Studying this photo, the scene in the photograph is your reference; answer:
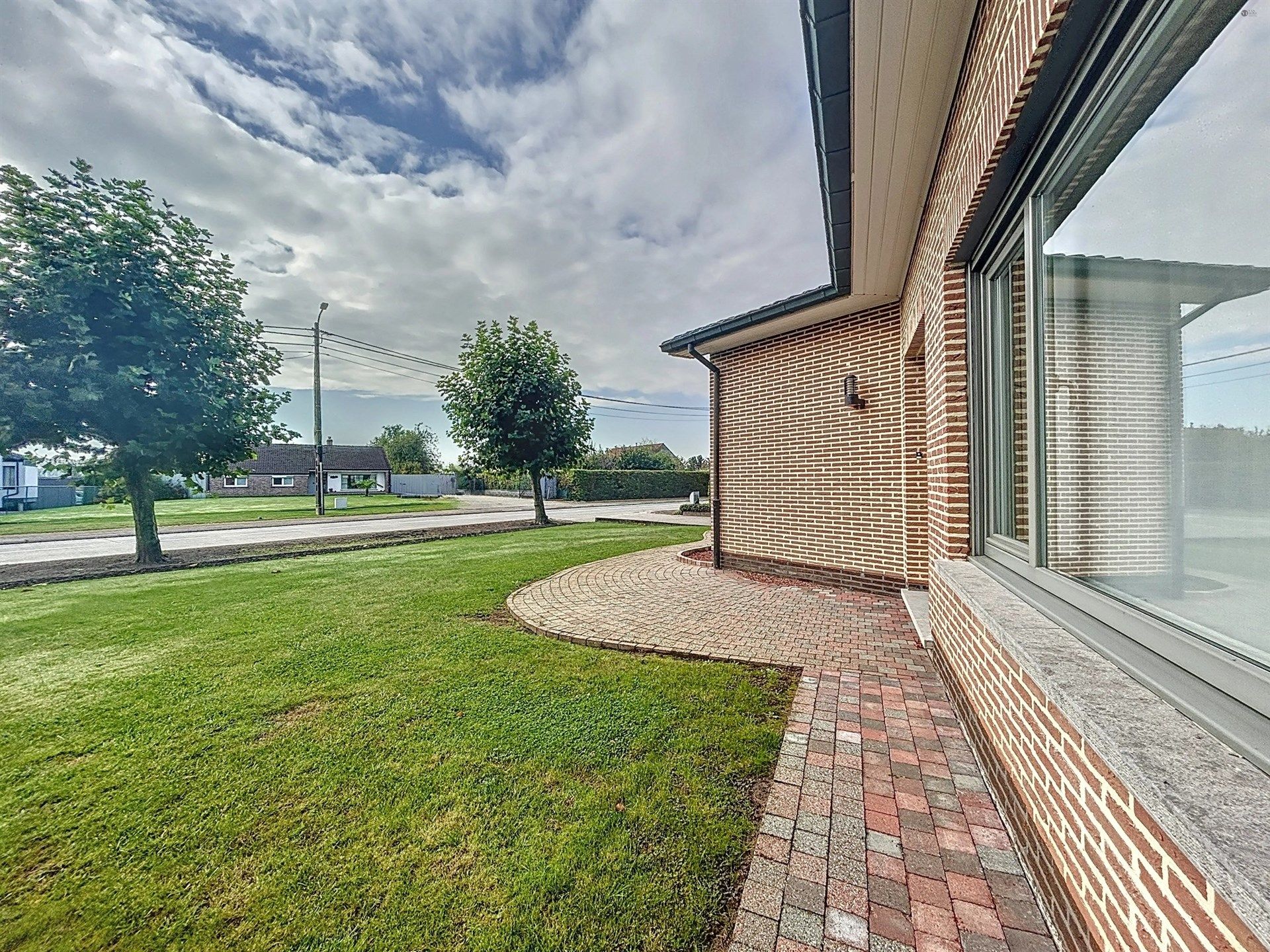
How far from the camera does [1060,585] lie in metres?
1.80

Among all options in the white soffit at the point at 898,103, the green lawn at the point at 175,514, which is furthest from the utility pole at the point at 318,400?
the white soffit at the point at 898,103

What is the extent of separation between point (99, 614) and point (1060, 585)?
8222mm

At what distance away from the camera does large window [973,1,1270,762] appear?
103cm

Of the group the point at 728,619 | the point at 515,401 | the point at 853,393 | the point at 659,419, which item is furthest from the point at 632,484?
the point at 728,619

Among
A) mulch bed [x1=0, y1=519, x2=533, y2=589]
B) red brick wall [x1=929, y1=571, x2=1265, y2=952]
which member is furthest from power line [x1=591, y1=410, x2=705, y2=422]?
red brick wall [x1=929, y1=571, x2=1265, y2=952]

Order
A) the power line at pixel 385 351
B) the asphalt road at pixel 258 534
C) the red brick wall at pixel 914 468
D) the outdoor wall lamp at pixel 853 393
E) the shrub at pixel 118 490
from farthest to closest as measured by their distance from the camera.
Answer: the power line at pixel 385 351 < the asphalt road at pixel 258 534 < the shrub at pixel 118 490 < the outdoor wall lamp at pixel 853 393 < the red brick wall at pixel 914 468

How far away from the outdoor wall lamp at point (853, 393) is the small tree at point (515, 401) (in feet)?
31.6

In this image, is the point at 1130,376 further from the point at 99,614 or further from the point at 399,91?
the point at 399,91

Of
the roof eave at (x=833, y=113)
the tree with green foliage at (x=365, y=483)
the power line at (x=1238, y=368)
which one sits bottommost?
the tree with green foliage at (x=365, y=483)

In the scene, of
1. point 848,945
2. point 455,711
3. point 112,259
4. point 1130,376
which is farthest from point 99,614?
point 1130,376

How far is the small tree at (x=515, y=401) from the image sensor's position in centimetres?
1376

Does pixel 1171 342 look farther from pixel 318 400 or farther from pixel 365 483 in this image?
pixel 365 483

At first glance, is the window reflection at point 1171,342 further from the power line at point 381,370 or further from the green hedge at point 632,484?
the power line at point 381,370

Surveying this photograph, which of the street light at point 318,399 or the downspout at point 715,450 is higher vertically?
the street light at point 318,399
